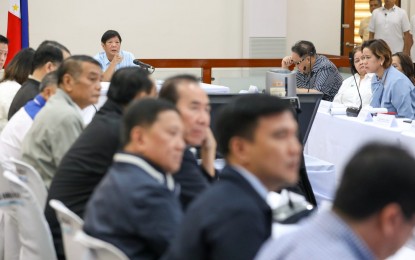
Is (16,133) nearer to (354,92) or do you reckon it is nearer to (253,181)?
(253,181)

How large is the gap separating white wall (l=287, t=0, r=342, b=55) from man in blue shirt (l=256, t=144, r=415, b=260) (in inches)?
373

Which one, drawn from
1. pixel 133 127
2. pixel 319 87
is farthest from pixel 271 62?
pixel 133 127

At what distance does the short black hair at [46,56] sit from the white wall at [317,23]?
264 inches

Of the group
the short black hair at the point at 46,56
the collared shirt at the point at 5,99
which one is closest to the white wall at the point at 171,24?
the collared shirt at the point at 5,99

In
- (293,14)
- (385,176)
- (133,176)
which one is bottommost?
(133,176)

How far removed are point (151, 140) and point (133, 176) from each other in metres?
0.12

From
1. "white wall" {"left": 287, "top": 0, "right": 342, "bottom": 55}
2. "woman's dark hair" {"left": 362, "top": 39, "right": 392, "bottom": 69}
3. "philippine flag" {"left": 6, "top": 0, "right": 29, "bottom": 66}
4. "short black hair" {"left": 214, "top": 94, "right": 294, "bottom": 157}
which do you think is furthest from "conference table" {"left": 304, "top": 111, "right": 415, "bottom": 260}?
"white wall" {"left": 287, "top": 0, "right": 342, "bottom": 55}

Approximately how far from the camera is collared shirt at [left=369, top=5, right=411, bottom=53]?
9.93m

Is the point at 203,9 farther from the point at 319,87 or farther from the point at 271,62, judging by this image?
the point at 319,87

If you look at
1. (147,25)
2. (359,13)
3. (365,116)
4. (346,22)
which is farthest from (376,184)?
(359,13)

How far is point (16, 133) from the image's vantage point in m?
3.41

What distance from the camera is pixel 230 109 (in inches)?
68.0

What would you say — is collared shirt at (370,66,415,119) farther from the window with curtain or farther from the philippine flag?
the window with curtain

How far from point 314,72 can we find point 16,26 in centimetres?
277
